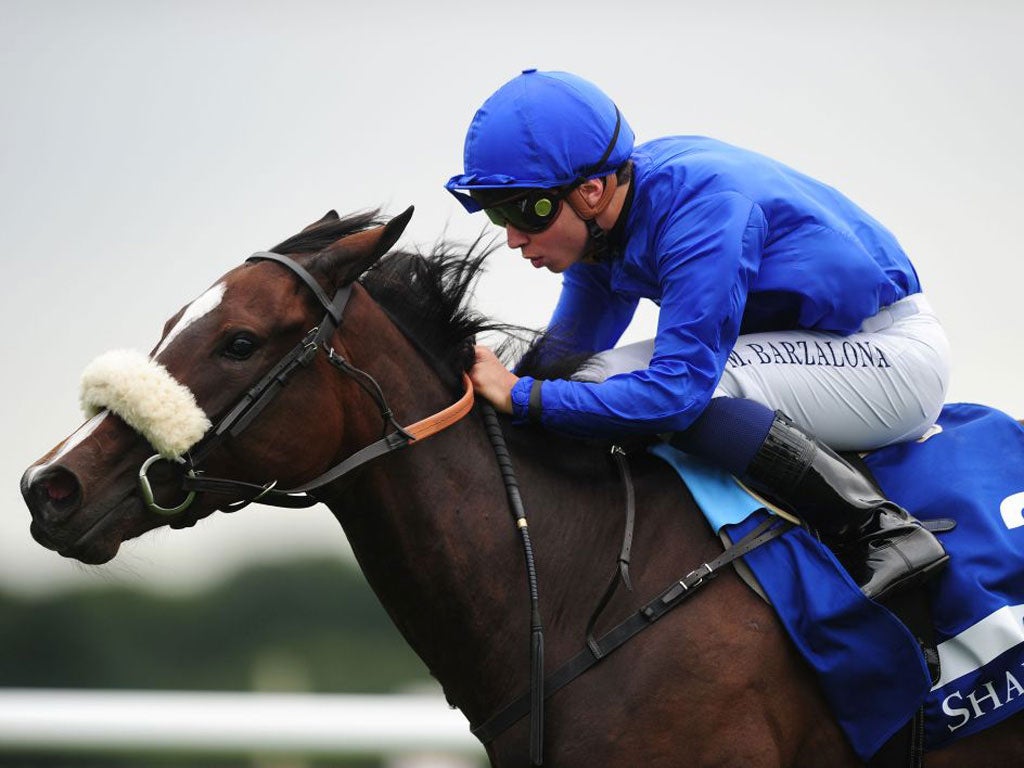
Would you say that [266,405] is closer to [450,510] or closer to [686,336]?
[450,510]

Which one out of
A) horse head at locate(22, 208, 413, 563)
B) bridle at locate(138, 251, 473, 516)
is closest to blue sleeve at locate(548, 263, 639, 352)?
bridle at locate(138, 251, 473, 516)

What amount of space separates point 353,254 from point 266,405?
1.36 ft

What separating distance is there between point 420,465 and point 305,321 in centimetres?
43

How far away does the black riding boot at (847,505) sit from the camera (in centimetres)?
284

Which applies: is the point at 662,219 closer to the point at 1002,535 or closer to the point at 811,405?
the point at 811,405

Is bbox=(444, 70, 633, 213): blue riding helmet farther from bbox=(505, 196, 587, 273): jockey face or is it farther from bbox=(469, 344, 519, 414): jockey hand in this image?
bbox=(469, 344, 519, 414): jockey hand

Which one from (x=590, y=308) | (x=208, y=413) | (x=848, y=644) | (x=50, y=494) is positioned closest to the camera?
(x=50, y=494)

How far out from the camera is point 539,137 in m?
2.98

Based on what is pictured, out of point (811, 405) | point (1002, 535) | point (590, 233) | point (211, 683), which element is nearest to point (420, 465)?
point (590, 233)

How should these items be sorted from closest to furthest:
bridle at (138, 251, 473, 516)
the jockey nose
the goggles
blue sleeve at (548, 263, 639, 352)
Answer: the jockey nose
bridle at (138, 251, 473, 516)
the goggles
blue sleeve at (548, 263, 639, 352)

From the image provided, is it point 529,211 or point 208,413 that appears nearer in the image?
point 208,413

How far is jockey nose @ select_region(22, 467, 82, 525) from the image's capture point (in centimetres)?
251

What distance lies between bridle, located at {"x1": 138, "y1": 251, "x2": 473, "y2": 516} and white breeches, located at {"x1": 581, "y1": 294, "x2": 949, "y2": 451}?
558 millimetres

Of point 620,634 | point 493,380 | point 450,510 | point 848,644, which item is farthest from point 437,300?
point 848,644
